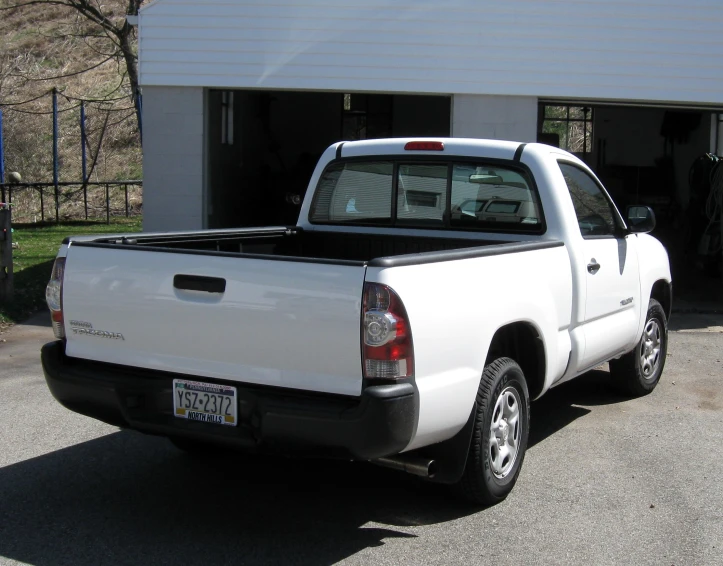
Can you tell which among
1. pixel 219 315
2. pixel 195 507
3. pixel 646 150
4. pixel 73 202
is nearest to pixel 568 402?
pixel 195 507

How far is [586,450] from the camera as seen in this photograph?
235 inches

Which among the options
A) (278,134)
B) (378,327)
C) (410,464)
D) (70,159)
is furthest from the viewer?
(70,159)

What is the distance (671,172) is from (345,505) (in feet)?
57.1

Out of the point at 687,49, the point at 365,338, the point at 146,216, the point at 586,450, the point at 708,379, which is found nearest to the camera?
the point at 365,338

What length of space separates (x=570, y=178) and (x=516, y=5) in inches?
251

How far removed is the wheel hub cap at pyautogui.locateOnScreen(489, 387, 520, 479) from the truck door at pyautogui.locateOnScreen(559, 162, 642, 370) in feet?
3.28

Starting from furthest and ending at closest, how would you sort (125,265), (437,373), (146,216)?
1. (146,216)
2. (125,265)
3. (437,373)

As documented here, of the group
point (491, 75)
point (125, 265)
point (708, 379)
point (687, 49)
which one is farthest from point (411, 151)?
point (687, 49)

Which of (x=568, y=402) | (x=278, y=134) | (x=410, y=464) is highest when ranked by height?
(x=278, y=134)

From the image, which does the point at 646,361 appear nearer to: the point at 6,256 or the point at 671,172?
the point at 6,256

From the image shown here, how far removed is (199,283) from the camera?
4.26m

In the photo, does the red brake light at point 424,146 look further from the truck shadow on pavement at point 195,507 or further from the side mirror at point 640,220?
the truck shadow on pavement at point 195,507

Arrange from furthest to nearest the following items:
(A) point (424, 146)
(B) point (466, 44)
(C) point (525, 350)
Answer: (B) point (466, 44)
(A) point (424, 146)
(C) point (525, 350)

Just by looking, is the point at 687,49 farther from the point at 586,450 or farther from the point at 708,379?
the point at 586,450
